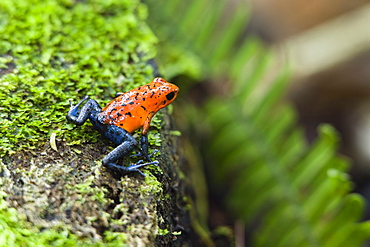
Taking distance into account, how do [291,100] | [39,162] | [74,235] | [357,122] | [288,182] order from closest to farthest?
[74,235], [39,162], [288,182], [357,122], [291,100]

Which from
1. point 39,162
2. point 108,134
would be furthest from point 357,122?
point 39,162

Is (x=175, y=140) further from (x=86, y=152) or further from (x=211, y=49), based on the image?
(x=211, y=49)

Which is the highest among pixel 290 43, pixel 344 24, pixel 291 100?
pixel 344 24

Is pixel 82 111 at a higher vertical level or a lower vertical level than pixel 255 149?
higher

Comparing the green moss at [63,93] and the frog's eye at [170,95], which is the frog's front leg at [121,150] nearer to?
the green moss at [63,93]

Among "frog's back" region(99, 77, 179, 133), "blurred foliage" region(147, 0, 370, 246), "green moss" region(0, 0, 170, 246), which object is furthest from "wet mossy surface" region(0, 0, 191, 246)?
"blurred foliage" region(147, 0, 370, 246)

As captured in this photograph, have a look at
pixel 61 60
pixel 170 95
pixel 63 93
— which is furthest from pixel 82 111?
pixel 61 60

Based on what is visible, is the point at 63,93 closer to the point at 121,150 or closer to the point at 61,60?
the point at 61,60

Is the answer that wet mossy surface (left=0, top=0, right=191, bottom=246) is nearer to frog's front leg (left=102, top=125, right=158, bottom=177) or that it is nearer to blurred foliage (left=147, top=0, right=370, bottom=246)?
frog's front leg (left=102, top=125, right=158, bottom=177)
